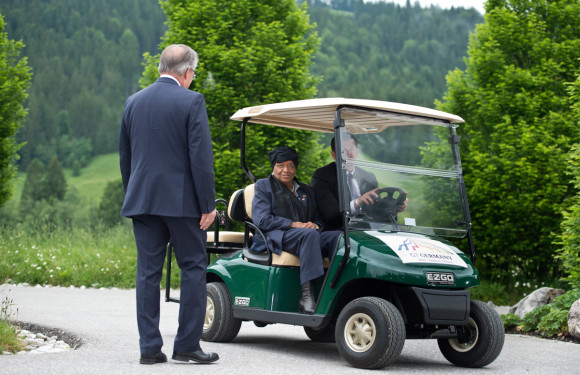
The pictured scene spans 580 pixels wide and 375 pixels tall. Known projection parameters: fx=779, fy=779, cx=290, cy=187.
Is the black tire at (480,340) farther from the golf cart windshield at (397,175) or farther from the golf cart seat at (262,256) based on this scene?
the golf cart seat at (262,256)

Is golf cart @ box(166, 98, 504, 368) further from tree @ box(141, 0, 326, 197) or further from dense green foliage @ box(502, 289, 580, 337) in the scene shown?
tree @ box(141, 0, 326, 197)

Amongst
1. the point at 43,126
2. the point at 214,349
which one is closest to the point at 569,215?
the point at 214,349

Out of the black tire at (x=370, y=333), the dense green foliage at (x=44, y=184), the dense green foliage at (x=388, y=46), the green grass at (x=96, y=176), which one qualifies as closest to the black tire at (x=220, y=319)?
the black tire at (x=370, y=333)

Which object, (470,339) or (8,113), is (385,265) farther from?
(8,113)

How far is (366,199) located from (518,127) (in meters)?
7.80

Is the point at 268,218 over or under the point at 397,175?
under

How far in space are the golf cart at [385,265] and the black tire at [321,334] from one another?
700 mm

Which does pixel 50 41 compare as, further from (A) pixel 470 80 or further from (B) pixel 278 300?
(B) pixel 278 300

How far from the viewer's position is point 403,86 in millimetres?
71500

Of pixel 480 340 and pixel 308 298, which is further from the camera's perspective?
pixel 308 298

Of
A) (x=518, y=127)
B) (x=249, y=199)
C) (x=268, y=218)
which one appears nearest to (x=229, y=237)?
(x=249, y=199)

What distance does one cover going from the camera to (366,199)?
613 centimetres

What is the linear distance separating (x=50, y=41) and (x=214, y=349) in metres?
81.6

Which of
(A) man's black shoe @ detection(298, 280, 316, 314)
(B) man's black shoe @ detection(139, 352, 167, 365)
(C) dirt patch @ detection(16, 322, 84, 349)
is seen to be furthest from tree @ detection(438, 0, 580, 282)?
(B) man's black shoe @ detection(139, 352, 167, 365)
